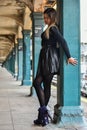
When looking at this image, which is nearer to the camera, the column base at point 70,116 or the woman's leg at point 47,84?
the woman's leg at point 47,84

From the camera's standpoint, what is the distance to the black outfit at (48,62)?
7.28 metres

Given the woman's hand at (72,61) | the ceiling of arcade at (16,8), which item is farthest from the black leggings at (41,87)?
the ceiling of arcade at (16,8)

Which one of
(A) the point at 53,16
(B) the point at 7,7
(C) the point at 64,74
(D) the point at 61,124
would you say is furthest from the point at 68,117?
(B) the point at 7,7

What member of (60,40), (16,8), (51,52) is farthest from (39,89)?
(16,8)

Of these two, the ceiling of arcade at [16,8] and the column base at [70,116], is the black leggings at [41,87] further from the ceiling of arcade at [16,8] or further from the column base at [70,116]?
the ceiling of arcade at [16,8]

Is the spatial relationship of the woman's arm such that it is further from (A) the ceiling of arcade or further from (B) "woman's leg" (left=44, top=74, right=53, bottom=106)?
(A) the ceiling of arcade

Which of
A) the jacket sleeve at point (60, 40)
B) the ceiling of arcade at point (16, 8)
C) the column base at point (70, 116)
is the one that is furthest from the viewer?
the ceiling of arcade at point (16, 8)

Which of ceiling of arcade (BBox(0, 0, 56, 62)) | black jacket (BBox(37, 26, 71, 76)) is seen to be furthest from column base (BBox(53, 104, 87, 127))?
ceiling of arcade (BBox(0, 0, 56, 62))

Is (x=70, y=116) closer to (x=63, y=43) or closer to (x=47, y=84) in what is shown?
(x=47, y=84)

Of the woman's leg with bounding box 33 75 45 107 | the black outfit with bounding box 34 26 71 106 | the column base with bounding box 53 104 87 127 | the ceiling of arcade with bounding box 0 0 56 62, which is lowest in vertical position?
the column base with bounding box 53 104 87 127

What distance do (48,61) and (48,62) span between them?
0.02 m

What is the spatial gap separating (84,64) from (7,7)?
608 cm

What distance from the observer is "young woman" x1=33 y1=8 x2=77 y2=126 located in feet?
A: 23.9

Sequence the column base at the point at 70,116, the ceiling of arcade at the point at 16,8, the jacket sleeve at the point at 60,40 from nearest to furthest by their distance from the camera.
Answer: the jacket sleeve at the point at 60,40 < the column base at the point at 70,116 < the ceiling of arcade at the point at 16,8
